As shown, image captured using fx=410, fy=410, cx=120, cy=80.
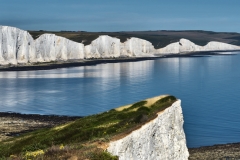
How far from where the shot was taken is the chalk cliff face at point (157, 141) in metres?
20.5

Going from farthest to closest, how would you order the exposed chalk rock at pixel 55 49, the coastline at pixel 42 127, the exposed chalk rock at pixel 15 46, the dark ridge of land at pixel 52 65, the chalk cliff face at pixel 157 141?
1. the exposed chalk rock at pixel 55 49
2. the exposed chalk rock at pixel 15 46
3. the dark ridge of land at pixel 52 65
4. the coastline at pixel 42 127
5. the chalk cliff face at pixel 157 141

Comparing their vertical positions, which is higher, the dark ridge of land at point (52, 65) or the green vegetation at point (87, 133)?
the green vegetation at point (87, 133)

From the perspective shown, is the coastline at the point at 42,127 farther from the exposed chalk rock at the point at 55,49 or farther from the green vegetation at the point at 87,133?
the exposed chalk rock at the point at 55,49

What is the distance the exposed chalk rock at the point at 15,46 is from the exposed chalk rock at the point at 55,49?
7067 millimetres

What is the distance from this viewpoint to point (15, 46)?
15375cm

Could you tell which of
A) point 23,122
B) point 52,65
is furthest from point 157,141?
point 52,65

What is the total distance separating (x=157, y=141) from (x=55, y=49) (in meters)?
159

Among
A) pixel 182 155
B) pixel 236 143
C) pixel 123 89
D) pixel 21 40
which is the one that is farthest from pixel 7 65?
pixel 182 155

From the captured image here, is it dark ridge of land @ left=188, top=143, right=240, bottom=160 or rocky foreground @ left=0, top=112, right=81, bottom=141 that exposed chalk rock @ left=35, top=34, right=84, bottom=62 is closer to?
rocky foreground @ left=0, top=112, right=81, bottom=141

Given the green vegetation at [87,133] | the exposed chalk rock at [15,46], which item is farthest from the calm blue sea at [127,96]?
the green vegetation at [87,133]

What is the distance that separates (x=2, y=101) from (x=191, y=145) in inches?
1861

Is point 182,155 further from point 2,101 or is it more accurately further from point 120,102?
point 2,101

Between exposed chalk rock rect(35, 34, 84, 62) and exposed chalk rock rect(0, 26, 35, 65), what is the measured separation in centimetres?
707

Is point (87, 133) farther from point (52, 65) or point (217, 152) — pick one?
point (52, 65)
